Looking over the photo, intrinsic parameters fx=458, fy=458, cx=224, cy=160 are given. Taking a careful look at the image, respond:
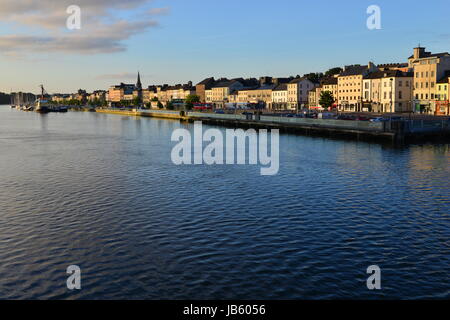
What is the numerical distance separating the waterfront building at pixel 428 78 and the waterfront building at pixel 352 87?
2552cm

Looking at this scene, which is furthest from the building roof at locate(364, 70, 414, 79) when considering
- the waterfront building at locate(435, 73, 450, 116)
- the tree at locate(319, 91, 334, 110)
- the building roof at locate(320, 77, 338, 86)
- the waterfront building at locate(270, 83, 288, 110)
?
the waterfront building at locate(270, 83, 288, 110)

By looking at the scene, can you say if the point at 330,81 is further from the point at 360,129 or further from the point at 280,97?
the point at 360,129

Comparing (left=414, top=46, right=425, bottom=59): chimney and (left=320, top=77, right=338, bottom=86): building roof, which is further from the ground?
(left=414, top=46, right=425, bottom=59): chimney

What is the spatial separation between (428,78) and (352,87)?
37030mm

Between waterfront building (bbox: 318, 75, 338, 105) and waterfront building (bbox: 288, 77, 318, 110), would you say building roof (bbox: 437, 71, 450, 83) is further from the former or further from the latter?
waterfront building (bbox: 288, 77, 318, 110)

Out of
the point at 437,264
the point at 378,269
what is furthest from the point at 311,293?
the point at 437,264

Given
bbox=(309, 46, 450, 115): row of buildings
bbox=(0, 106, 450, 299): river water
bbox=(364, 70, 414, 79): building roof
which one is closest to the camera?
bbox=(0, 106, 450, 299): river water

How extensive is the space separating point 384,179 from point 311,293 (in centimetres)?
2333

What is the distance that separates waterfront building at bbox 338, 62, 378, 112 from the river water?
10650 centimetres

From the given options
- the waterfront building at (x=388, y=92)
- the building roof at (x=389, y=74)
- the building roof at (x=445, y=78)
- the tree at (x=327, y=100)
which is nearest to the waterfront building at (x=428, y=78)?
the building roof at (x=445, y=78)

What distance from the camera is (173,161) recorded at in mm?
49562

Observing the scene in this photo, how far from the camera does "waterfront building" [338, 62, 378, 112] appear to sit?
474ft

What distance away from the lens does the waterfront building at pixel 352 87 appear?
14450cm

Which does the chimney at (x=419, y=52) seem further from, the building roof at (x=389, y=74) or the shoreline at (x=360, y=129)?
the shoreline at (x=360, y=129)
